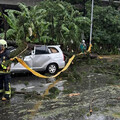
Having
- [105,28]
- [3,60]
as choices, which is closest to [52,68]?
[3,60]

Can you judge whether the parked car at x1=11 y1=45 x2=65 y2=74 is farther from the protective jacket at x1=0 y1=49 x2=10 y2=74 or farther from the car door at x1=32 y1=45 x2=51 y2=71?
the protective jacket at x1=0 y1=49 x2=10 y2=74

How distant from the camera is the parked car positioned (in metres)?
9.77

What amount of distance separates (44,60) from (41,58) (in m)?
0.20

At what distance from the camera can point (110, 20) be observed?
20.3 meters

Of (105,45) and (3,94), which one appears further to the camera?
(105,45)

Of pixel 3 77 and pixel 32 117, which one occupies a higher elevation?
pixel 3 77

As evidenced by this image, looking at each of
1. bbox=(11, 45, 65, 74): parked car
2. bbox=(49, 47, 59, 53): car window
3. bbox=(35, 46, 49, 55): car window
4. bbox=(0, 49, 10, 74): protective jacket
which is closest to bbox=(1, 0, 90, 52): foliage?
bbox=(49, 47, 59, 53): car window

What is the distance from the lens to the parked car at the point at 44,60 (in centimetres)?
977

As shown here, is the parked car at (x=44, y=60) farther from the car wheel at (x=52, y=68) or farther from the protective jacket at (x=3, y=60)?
the protective jacket at (x=3, y=60)

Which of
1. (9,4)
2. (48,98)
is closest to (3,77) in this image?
(48,98)

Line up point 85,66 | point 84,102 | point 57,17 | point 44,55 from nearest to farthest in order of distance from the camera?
point 84,102 → point 44,55 → point 85,66 → point 57,17

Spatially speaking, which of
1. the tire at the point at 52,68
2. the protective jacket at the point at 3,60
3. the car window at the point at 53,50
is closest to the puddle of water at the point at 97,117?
the protective jacket at the point at 3,60

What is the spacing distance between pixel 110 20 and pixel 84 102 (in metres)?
15.9

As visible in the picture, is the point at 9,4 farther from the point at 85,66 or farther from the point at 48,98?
the point at 48,98
